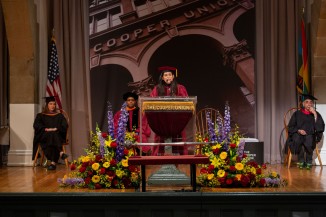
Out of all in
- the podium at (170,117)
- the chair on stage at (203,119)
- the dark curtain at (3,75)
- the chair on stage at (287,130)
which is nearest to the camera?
the podium at (170,117)

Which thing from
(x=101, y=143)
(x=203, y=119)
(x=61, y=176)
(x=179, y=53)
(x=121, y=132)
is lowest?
(x=61, y=176)

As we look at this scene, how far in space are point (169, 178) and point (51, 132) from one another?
10.1 feet

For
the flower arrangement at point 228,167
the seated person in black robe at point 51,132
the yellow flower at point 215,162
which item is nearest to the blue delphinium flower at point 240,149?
the flower arrangement at point 228,167

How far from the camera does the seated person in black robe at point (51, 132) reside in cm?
845

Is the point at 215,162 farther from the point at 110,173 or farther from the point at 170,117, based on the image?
the point at 110,173

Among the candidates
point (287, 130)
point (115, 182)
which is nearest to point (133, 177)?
point (115, 182)

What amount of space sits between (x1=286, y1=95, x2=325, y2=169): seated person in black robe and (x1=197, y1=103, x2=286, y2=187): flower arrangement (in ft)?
8.24

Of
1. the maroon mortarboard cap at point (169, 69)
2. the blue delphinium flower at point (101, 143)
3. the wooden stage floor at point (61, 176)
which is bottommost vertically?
the wooden stage floor at point (61, 176)

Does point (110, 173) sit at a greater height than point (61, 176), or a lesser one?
greater

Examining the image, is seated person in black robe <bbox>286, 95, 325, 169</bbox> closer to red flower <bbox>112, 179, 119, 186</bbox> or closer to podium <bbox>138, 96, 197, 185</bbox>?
red flower <bbox>112, 179, 119, 186</bbox>

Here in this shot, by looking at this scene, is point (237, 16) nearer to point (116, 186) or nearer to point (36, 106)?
point (36, 106)

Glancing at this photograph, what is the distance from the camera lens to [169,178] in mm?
5984

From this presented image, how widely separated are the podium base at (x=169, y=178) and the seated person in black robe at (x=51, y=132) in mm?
2799

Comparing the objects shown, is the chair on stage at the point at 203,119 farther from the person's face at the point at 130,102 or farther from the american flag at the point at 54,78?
the american flag at the point at 54,78
